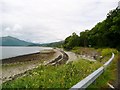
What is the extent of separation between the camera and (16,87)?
10695 millimetres

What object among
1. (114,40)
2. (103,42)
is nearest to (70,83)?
(114,40)

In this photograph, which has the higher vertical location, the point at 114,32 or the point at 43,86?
the point at 114,32

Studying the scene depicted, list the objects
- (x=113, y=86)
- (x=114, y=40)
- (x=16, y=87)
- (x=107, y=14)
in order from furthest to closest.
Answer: (x=107, y=14), (x=114, y=40), (x=113, y=86), (x=16, y=87)

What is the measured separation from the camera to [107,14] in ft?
227

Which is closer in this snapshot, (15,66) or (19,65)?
(15,66)

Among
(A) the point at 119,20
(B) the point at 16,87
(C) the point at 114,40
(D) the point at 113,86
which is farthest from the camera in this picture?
(C) the point at 114,40

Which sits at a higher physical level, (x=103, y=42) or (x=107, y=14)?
(x=107, y=14)

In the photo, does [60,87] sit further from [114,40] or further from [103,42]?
[103,42]

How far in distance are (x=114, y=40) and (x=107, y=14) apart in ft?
30.6

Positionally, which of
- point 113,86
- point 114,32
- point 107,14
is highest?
point 107,14

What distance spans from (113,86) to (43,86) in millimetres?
2800

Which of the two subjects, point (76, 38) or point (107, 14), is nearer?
point (107, 14)

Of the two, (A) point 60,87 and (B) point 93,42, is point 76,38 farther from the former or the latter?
(A) point 60,87

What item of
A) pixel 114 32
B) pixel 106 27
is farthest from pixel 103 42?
pixel 114 32
